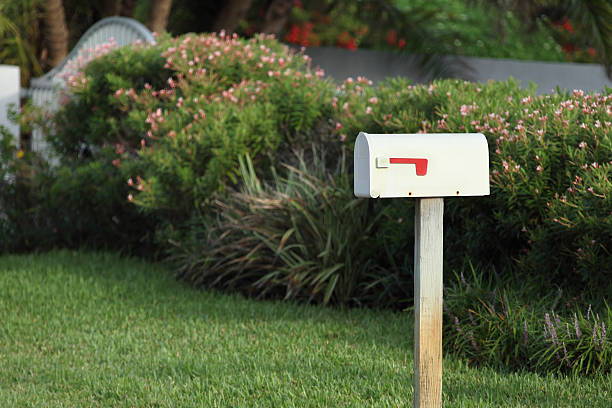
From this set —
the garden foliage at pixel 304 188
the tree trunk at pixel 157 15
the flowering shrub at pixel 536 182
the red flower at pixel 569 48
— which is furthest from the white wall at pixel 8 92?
the red flower at pixel 569 48

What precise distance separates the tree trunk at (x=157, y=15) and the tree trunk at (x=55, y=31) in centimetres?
112

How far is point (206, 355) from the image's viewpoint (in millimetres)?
4316

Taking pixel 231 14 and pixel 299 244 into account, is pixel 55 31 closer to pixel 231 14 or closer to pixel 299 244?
pixel 231 14

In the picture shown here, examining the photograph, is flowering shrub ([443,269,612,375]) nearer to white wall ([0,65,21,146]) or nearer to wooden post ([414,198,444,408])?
wooden post ([414,198,444,408])

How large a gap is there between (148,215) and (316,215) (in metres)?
2.20

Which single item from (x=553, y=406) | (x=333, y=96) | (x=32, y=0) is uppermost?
(x=32, y=0)

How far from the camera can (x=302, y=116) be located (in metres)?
6.45

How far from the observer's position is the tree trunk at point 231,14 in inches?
454

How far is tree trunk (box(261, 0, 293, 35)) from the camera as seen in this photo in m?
11.5

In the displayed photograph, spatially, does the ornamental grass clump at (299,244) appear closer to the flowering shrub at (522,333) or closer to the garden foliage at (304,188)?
the garden foliage at (304,188)

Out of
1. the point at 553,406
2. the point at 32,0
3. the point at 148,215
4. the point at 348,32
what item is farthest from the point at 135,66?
the point at 348,32

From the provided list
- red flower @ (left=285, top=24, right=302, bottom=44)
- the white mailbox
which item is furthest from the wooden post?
red flower @ (left=285, top=24, right=302, bottom=44)

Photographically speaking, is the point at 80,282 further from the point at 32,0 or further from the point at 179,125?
the point at 32,0

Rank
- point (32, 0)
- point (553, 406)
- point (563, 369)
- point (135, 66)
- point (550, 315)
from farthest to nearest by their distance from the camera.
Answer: point (32, 0) < point (135, 66) < point (550, 315) < point (563, 369) < point (553, 406)
